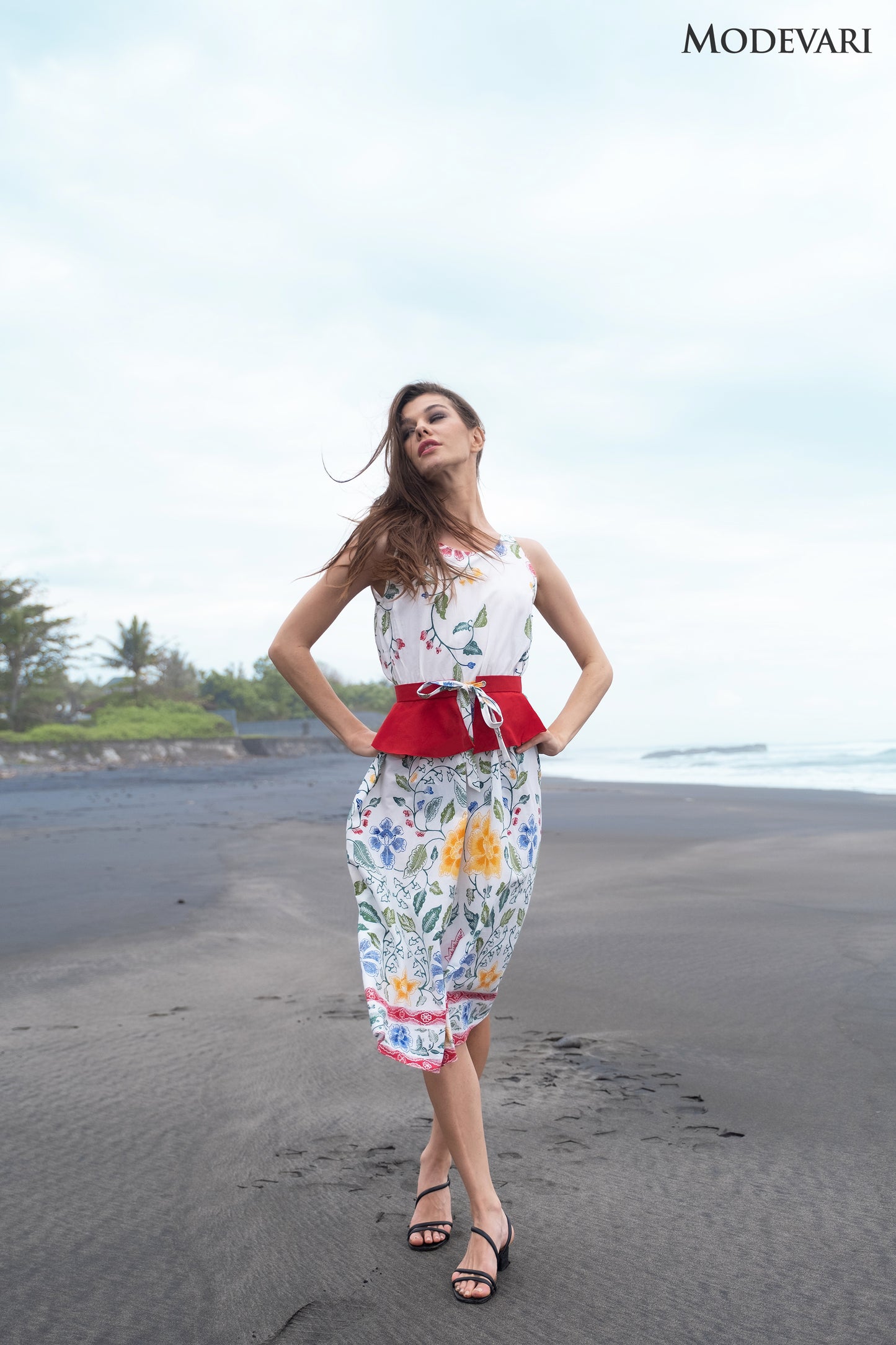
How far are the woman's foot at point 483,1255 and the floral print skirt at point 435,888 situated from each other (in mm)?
318

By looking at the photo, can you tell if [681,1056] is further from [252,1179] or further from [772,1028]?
[252,1179]

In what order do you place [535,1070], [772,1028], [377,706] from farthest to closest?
1. [377,706]
2. [772,1028]
3. [535,1070]

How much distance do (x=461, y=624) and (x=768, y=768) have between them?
25.1 m

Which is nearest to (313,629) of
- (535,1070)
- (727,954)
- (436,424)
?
(436,424)

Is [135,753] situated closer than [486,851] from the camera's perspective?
No

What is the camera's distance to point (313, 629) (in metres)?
2.33

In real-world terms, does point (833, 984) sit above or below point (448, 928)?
below

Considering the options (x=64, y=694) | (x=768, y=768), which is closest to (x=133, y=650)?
(x=64, y=694)

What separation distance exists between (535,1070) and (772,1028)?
0.93 m

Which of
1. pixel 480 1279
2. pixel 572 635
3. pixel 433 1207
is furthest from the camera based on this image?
pixel 572 635

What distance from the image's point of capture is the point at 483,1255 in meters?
A: 1.92

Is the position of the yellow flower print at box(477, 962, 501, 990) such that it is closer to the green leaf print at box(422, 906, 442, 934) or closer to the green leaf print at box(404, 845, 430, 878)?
the green leaf print at box(422, 906, 442, 934)

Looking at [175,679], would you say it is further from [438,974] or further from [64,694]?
[438,974]

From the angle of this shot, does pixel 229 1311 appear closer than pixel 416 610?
Yes
